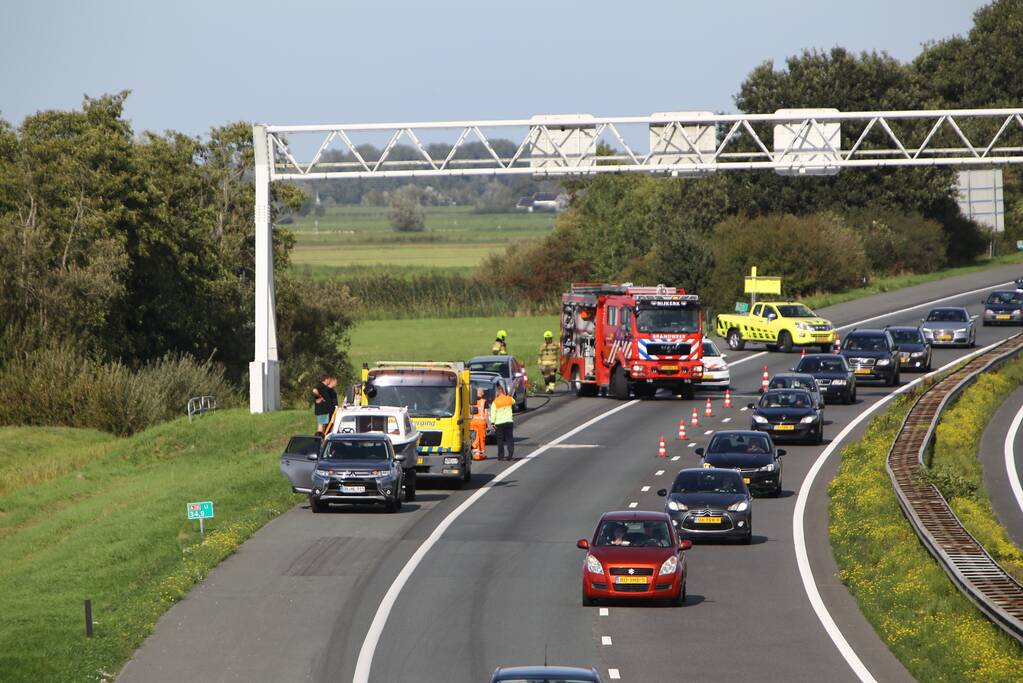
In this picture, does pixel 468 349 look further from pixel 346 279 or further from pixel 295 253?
pixel 295 253

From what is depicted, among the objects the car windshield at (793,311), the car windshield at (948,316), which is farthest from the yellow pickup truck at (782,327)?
the car windshield at (948,316)

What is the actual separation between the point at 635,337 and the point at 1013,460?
13508mm

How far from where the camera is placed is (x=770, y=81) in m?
A: 104

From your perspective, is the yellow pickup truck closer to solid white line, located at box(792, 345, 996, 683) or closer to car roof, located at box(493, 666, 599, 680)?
solid white line, located at box(792, 345, 996, 683)

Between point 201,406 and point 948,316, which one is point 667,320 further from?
point 948,316

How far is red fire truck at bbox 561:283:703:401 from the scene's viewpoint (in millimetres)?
50250

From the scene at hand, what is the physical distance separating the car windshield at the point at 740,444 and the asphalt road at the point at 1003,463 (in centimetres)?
521

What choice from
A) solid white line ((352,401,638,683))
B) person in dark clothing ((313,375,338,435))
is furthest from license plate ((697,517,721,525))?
person in dark clothing ((313,375,338,435))

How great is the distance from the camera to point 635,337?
50031 mm

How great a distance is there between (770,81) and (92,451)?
6746 cm

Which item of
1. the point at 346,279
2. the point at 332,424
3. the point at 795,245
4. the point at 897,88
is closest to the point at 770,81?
the point at 897,88

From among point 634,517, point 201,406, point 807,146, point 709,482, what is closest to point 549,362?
point 807,146

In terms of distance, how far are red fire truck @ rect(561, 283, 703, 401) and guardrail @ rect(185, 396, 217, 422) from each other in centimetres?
1235

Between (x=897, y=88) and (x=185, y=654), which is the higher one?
(x=897, y=88)
